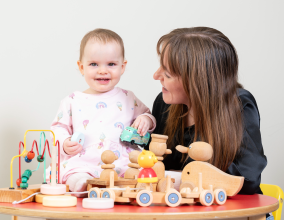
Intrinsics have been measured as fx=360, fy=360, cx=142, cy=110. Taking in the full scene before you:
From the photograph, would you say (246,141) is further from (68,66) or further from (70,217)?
(68,66)

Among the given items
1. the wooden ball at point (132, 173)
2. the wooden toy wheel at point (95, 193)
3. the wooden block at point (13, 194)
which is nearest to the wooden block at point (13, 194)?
the wooden block at point (13, 194)

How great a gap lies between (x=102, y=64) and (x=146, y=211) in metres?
0.65

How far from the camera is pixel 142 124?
1.22 meters

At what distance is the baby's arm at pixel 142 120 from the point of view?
122 centimetres

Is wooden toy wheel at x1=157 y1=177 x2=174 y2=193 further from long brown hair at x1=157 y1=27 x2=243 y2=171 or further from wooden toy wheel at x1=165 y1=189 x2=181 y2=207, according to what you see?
long brown hair at x1=157 y1=27 x2=243 y2=171

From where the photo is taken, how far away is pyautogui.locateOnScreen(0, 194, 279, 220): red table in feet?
2.29

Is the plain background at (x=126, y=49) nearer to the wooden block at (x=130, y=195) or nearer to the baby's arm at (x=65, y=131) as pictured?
the baby's arm at (x=65, y=131)

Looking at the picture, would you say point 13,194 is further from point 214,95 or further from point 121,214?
point 214,95

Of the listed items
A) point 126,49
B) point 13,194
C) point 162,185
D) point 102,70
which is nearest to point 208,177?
point 162,185

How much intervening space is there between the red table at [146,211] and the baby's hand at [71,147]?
35 centimetres

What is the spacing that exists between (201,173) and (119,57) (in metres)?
0.59

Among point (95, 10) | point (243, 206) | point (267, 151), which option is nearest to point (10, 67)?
point (95, 10)

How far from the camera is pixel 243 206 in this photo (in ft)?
2.63

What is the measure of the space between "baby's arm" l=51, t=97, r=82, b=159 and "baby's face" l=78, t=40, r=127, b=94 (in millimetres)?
124
